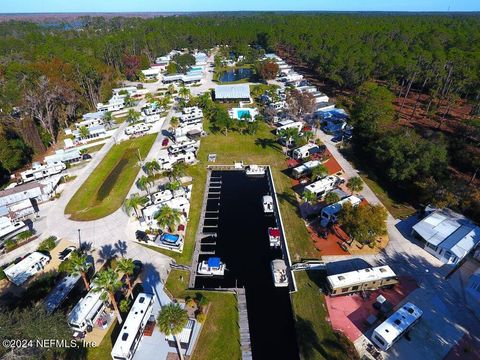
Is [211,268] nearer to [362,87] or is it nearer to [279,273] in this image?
[279,273]

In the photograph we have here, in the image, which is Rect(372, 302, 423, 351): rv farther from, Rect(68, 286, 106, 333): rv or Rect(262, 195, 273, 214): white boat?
Rect(68, 286, 106, 333): rv

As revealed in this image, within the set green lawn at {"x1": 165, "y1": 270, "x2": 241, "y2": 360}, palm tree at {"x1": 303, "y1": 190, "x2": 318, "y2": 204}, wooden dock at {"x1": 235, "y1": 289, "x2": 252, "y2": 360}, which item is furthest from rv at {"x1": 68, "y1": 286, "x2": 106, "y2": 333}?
palm tree at {"x1": 303, "y1": 190, "x2": 318, "y2": 204}

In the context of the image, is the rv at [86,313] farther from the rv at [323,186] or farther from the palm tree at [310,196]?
the rv at [323,186]

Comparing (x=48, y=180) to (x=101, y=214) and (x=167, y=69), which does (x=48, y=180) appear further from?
(x=167, y=69)

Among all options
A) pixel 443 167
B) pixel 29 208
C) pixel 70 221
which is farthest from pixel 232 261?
pixel 443 167

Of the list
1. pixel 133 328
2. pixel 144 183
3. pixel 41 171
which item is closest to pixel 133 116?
pixel 41 171
